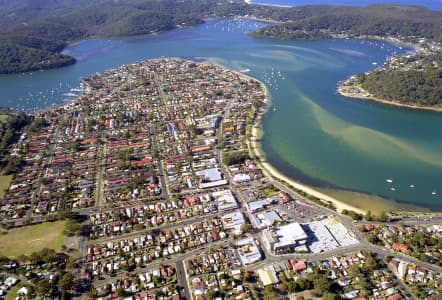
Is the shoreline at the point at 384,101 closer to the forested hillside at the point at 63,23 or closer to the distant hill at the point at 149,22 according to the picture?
the distant hill at the point at 149,22

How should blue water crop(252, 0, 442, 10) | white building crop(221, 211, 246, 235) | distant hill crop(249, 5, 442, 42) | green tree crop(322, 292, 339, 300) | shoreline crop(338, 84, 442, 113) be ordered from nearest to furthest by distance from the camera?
green tree crop(322, 292, 339, 300) → white building crop(221, 211, 246, 235) → shoreline crop(338, 84, 442, 113) → distant hill crop(249, 5, 442, 42) → blue water crop(252, 0, 442, 10)

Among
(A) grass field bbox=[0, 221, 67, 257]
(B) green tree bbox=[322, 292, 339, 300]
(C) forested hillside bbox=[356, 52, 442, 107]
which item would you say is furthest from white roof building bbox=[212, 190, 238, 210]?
(C) forested hillside bbox=[356, 52, 442, 107]

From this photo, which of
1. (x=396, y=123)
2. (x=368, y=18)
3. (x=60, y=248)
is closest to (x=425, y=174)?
(x=396, y=123)

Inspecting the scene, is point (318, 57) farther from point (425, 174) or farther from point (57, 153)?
point (57, 153)

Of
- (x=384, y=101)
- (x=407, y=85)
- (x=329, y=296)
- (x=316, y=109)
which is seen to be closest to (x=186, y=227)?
(x=329, y=296)

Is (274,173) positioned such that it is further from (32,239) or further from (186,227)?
(32,239)

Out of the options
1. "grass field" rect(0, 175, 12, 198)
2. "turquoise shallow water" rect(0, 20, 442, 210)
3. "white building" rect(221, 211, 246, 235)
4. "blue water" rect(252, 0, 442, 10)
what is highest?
"blue water" rect(252, 0, 442, 10)

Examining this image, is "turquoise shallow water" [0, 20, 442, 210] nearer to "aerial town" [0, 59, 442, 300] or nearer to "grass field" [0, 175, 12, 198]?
"aerial town" [0, 59, 442, 300]
